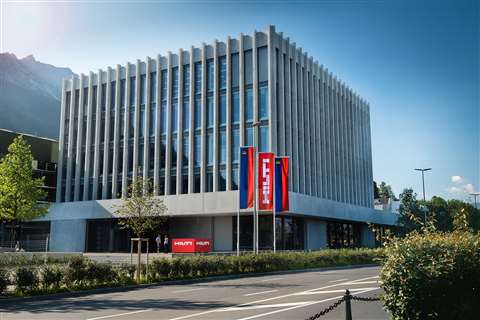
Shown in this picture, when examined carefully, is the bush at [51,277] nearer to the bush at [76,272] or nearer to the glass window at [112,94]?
the bush at [76,272]

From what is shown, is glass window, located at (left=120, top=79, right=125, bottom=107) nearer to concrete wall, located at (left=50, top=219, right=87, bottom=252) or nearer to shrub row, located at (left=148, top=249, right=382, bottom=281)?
concrete wall, located at (left=50, top=219, right=87, bottom=252)

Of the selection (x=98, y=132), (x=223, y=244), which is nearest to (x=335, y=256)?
(x=223, y=244)

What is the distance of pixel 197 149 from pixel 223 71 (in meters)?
8.08

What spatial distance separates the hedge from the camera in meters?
16.8

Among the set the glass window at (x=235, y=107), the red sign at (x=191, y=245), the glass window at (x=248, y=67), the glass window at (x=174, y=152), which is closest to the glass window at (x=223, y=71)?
the glass window at (x=235, y=107)

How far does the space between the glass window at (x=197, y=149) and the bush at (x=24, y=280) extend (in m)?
29.5

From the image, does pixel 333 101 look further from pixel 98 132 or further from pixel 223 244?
pixel 98 132

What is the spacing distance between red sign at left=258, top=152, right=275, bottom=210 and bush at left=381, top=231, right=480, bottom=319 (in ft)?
82.1

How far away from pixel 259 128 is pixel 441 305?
118 ft

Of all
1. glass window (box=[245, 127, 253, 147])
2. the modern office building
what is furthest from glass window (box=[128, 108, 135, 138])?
glass window (box=[245, 127, 253, 147])

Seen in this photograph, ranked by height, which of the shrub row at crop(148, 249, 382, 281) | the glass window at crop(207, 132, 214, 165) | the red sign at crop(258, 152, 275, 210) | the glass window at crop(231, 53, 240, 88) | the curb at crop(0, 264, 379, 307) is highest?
the glass window at crop(231, 53, 240, 88)

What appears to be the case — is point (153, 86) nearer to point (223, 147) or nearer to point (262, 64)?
point (223, 147)

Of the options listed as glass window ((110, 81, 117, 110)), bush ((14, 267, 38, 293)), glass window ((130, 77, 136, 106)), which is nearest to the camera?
bush ((14, 267, 38, 293))

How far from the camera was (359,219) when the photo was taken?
53.8 meters
